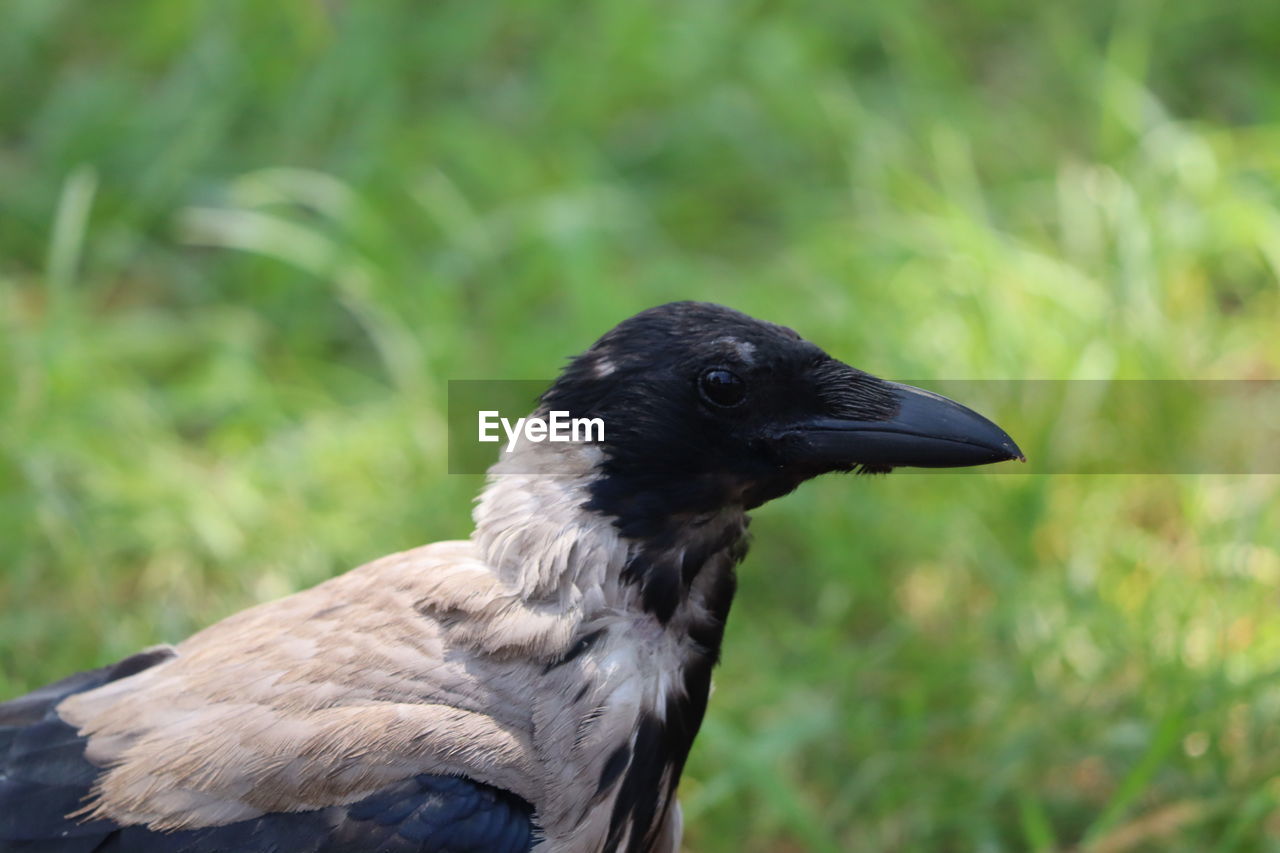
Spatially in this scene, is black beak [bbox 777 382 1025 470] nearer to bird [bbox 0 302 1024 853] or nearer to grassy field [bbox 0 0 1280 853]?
bird [bbox 0 302 1024 853]

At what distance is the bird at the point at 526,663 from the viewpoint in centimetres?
219

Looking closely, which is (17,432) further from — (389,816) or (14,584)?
(389,816)

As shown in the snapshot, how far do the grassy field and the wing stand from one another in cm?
101

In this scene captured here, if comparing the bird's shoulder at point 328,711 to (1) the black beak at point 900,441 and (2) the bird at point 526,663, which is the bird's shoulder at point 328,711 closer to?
(2) the bird at point 526,663

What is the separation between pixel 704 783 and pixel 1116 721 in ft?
3.17

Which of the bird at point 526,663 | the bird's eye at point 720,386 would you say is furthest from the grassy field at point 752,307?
the bird's eye at point 720,386

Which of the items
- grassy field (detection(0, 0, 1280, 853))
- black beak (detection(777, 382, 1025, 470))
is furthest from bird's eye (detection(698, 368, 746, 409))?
grassy field (detection(0, 0, 1280, 853))

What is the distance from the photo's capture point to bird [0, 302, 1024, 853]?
219 centimetres

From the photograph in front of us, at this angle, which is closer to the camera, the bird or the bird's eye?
the bird

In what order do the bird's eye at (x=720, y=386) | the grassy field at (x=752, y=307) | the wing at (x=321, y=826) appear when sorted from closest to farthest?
the wing at (x=321, y=826)
the bird's eye at (x=720, y=386)
the grassy field at (x=752, y=307)

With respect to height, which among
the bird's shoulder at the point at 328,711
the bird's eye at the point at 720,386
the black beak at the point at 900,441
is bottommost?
the bird's shoulder at the point at 328,711

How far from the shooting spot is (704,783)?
3.27 m

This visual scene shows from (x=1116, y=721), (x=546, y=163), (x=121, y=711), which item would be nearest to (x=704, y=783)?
(x=1116, y=721)

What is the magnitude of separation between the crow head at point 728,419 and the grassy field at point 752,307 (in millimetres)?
1006
